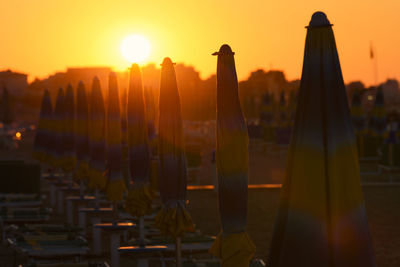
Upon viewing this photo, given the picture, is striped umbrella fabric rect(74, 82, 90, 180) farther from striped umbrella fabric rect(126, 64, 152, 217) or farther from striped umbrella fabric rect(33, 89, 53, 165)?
striped umbrella fabric rect(126, 64, 152, 217)

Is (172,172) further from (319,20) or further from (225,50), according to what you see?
(319,20)

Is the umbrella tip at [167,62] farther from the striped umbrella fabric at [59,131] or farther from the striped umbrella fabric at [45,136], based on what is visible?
the striped umbrella fabric at [45,136]

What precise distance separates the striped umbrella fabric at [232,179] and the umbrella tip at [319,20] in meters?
1.83

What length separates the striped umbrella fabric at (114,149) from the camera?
9898 millimetres

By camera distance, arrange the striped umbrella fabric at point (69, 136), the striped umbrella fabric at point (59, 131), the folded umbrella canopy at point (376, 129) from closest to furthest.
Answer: the striped umbrella fabric at point (69, 136) → the striped umbrella fabric at point (59, 131) → the folded umbrella canopy at point (376, 129)

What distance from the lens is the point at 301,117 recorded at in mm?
4105

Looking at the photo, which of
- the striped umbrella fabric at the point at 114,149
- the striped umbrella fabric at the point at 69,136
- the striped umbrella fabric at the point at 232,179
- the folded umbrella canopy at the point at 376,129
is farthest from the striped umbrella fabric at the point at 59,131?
the folded umbrella canopy at the point at 376,129

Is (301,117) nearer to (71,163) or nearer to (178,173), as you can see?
(178,173)

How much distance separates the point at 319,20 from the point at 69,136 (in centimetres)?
1090

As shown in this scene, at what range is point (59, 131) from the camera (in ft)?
49.3

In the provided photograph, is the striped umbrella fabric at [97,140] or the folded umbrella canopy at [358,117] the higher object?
the folded umbrella canopy at [358,117]

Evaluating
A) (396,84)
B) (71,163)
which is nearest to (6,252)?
(71,163)

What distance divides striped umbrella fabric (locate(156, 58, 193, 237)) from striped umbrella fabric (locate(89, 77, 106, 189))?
346 centimetres

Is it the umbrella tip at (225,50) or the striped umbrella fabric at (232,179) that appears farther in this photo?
the umbrella tip at (225,50)
